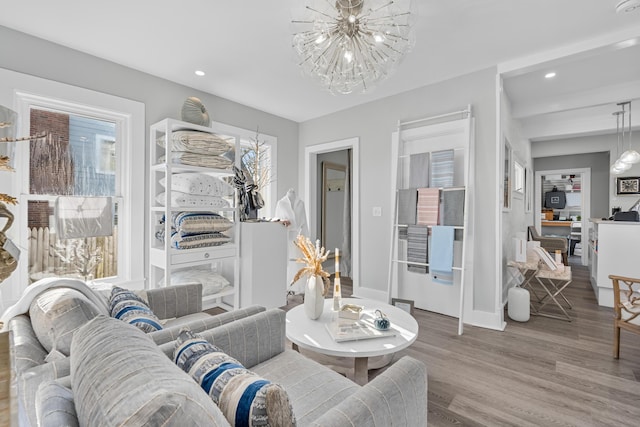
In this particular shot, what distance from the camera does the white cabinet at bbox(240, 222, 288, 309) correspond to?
3.11 metres

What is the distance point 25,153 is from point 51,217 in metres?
0.54

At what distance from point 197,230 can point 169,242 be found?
0.84 feet

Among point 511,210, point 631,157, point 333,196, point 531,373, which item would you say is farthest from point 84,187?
point 631,157

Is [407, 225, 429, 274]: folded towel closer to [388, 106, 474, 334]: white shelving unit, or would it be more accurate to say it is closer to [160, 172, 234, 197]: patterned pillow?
[388, 106, 474, 334]: white shelving unit

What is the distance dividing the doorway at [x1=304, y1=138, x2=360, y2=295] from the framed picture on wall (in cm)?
495

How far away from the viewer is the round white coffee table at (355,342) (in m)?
1.63

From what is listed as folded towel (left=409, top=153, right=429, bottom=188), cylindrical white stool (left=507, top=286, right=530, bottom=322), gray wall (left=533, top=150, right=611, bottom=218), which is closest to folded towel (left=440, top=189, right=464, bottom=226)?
folded towel (left=409, top=153, right=429, bottom=188)

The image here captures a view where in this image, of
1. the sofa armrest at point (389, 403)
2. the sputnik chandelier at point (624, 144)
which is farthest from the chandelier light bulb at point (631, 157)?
the sofa armrest at point (389, 403)

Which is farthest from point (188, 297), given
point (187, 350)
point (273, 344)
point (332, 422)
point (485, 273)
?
point (485, 273)

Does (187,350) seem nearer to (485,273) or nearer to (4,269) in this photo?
(4,269)

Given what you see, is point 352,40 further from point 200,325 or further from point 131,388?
point 131,388

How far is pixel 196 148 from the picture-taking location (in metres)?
2.82

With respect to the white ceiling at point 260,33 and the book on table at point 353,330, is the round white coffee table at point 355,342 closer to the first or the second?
the book on table at point 353,330

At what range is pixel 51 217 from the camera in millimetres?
2496
